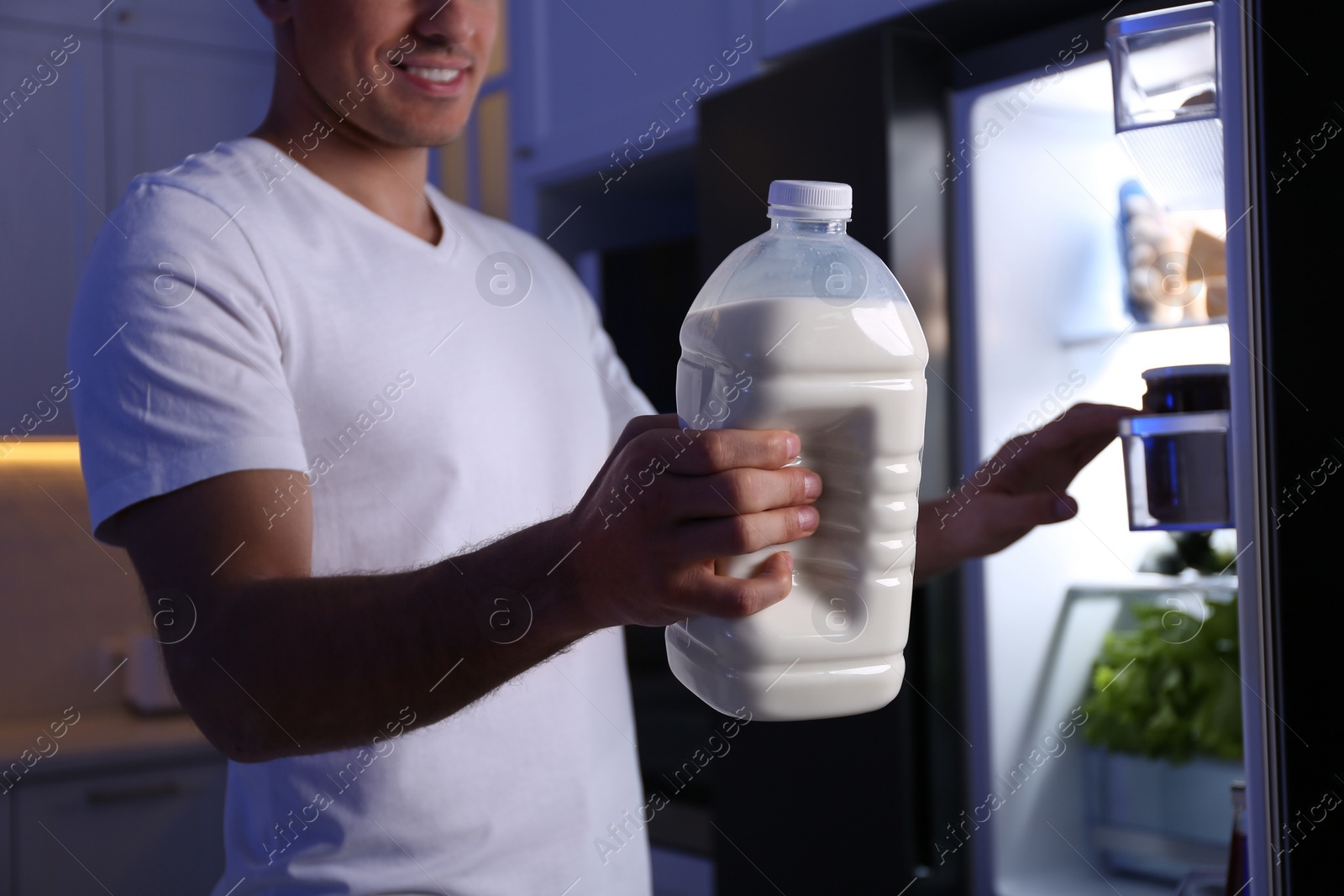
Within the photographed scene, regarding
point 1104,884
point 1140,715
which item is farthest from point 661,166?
point 1104,884

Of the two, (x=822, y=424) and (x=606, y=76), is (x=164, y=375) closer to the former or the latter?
(x=822, y=424)

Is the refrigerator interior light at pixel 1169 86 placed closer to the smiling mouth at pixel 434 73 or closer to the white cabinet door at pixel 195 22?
the smiling mouth at pixel 434 73

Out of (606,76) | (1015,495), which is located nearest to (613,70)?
(606,76)

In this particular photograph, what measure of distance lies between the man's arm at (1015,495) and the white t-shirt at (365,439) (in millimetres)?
335

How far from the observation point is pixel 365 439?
89 centimetres

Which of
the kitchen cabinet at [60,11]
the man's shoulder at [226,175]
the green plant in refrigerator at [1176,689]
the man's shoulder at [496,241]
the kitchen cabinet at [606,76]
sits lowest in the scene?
the green plant in refrigerator at [1176,689]

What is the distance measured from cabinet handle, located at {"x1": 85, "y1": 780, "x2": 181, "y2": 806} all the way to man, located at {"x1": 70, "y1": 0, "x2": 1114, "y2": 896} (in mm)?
1274

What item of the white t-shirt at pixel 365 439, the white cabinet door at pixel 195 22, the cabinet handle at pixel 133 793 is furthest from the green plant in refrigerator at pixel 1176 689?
the white cabinet door at pixel 195 22

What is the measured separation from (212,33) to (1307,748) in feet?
7.82

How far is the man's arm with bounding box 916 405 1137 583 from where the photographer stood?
2.93 feet

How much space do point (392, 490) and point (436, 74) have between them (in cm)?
37

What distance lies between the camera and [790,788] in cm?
148

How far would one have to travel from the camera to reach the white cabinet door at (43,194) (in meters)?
2.10

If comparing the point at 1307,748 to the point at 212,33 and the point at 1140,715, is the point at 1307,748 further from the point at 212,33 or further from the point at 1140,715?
the point at 212,33
